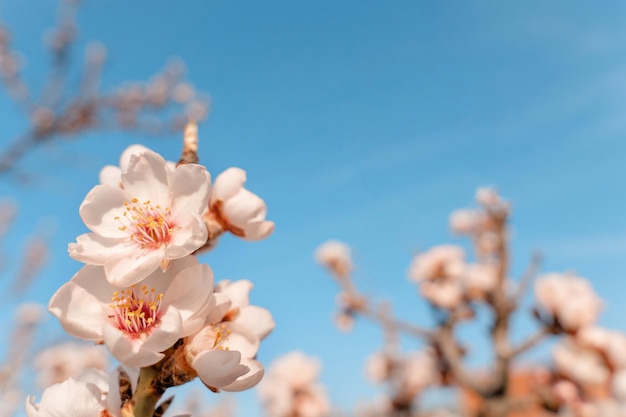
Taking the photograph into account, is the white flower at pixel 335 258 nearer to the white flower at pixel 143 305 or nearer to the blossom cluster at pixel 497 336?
the blossom cluster at pixel 497 336

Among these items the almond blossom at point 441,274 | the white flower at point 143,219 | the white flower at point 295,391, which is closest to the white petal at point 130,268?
the white flower at point 143,219

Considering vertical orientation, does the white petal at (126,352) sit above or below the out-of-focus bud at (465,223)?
below

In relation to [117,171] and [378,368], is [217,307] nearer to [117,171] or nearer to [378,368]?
[117,171]

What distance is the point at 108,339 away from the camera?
Result: 21.9 inches

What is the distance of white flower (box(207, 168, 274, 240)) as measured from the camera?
0.81 meters

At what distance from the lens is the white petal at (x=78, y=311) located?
0.60 meters

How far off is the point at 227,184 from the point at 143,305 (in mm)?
252

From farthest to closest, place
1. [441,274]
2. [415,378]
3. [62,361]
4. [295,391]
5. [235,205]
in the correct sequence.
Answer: [415,378]
[441,274]
[295,391]
[62,361]
[235,205]

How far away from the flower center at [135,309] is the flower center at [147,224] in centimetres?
7

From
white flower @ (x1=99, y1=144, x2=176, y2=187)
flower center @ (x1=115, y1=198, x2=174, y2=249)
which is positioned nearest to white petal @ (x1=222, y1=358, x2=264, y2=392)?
flower center @ (x1=115, y1=198, x2=174, y2=249)

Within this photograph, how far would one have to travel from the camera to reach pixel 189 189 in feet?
2.32

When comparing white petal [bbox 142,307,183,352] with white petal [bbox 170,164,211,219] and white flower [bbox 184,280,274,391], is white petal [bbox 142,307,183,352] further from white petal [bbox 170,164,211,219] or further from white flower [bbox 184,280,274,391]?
white petal [bbox 170,164,211,219]

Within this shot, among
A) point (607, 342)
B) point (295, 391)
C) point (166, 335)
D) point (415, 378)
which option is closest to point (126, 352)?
point (166, 335)

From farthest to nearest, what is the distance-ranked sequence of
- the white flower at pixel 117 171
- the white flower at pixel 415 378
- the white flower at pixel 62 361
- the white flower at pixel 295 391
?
the white flower at pixel 415 378, the white flower at pixel 295 391, the white flower at pixel 62 361, the white flower at pixel 117 171
